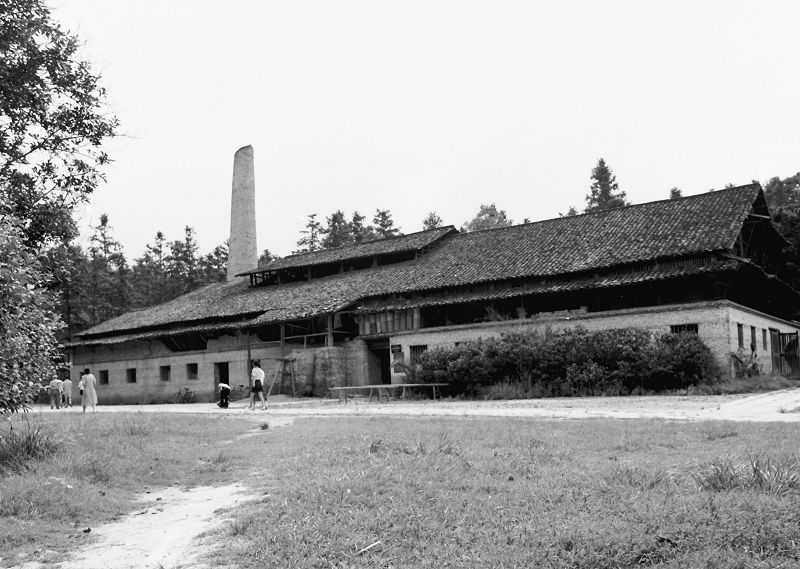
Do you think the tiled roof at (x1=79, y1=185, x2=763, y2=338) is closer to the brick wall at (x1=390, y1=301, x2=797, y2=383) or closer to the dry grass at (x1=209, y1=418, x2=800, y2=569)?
the brick wall at (x1=390, y1=301, x2=797, y2=383)

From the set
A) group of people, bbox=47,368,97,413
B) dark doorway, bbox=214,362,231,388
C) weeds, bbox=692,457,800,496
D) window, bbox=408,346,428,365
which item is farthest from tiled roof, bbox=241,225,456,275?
weeds, bbox=692,457,800,496

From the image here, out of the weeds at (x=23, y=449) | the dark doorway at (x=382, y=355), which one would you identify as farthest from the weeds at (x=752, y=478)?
the dark doorway at (x=382, y=355)

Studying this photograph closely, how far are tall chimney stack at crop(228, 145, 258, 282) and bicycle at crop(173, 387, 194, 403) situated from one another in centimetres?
1126

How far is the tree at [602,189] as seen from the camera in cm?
6391

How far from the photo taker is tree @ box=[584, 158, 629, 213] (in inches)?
2516

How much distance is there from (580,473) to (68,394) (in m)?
28.0

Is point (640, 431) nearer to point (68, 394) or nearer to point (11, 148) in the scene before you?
point (11, 148)

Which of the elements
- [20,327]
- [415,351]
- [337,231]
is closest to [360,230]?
[337,231]

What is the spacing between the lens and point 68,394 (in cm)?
3073

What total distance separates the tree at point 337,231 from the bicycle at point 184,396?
33.0 metres

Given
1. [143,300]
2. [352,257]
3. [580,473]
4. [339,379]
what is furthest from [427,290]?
[143,300]

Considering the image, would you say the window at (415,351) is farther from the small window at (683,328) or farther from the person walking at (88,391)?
the person walking at (88,391)

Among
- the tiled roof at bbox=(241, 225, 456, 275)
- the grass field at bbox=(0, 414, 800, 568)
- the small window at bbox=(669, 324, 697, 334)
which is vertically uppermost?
the tiled roof at bbox=(241, 225, 456, 275)

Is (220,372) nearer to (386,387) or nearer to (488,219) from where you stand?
(386,387)
